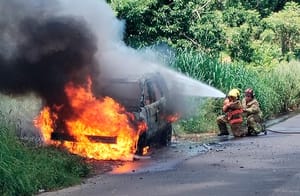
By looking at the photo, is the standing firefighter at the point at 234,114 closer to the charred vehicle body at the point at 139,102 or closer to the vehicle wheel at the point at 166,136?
the vehicle wheel at the point at 166,136

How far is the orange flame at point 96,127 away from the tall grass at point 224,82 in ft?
20.8

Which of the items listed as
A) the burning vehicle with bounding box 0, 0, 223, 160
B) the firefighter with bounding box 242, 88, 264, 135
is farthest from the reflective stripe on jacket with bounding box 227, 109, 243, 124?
the burning vehicle with bounding box 0, 0, 223, 160

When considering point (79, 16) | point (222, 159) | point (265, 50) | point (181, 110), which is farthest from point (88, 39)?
point (265, 50)

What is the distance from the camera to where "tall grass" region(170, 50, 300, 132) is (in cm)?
1991

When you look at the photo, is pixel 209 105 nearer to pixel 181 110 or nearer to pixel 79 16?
pixel 181 110

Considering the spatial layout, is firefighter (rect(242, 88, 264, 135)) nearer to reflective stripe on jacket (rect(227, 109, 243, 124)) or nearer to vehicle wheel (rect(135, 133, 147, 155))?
reflective stripe on jacket (rect(227, 109, 243, 124))

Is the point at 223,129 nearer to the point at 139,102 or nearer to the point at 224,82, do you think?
the point at 224,82

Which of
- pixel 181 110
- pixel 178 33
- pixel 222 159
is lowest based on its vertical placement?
pixel 222 159

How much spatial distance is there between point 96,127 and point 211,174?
2848 mm

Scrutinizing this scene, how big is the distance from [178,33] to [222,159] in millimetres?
14088

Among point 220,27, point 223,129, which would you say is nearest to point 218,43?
point 220,27

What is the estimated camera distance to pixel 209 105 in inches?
794

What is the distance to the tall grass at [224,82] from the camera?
65.3 ft

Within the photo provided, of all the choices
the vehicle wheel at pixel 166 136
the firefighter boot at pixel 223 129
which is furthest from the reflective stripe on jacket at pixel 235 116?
the vehicle wheel at pixel 166 136
